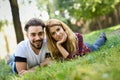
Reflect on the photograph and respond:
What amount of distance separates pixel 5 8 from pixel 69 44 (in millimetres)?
11731

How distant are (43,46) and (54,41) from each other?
259 mm

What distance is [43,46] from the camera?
263 inches

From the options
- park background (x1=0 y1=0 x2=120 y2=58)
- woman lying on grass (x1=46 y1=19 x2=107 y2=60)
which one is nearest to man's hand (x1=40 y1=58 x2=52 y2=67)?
woman lying on grass (x1=46 y1=19 x2=107 y2=60)

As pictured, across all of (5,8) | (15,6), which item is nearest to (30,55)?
(15,6)

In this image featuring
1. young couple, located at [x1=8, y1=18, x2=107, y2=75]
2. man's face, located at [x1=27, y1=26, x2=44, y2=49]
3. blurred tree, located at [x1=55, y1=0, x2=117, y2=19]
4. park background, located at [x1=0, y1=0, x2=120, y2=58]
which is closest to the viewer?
man's face, located at [x1=27, y1=26, x2=44, y2=49]

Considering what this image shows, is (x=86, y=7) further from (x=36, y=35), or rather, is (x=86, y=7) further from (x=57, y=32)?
(x=36, y=35)

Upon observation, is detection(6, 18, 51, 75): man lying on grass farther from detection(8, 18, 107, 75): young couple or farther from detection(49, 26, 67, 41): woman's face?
detection(49, 26, 67, 41): woman's face

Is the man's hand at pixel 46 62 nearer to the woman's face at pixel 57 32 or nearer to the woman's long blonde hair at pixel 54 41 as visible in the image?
the woman's long blonde hair at pixel 54 41

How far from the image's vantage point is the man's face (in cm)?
629

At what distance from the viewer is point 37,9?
20.9 metres

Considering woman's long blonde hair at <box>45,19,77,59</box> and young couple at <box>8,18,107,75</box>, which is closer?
young couple at <box>8,18,107,75</box>

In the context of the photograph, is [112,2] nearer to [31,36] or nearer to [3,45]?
[3,45]

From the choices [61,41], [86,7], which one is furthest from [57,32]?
[86,7]

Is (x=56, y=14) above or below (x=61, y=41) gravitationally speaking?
below
